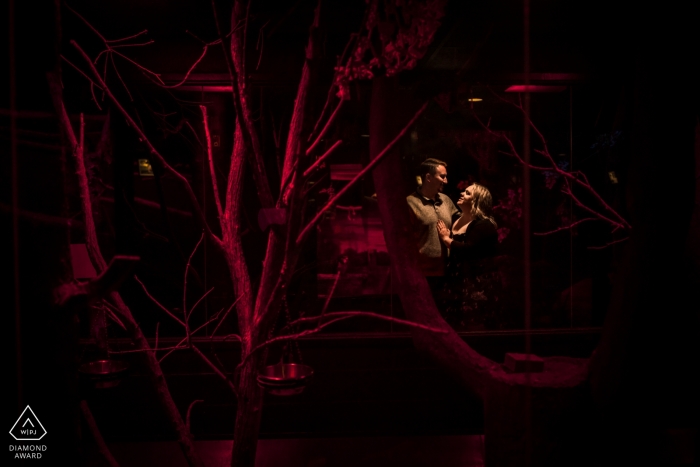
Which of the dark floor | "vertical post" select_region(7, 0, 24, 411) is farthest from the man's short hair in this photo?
"vertical post" select_region(7, 0, 24, 411)

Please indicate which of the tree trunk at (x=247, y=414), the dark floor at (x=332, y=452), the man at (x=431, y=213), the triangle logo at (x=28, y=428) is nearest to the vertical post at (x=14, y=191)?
the triangle logo at (x=28, y=428)

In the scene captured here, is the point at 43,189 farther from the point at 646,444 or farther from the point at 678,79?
the point at 646,444

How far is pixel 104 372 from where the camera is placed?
142 inches

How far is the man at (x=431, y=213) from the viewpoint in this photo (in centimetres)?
688

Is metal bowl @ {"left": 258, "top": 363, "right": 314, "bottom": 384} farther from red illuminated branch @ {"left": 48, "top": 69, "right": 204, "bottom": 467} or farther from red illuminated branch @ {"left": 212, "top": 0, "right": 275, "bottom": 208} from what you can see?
red illuminated branch @ {"left": 212, "top": 0, "right": 275, "bottom": 208}

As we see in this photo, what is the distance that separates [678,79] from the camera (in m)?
3.10

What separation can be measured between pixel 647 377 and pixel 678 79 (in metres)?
1.66

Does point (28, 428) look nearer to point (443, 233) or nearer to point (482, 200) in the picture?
point (443, 233)

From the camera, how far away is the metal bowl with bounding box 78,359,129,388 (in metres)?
3.44

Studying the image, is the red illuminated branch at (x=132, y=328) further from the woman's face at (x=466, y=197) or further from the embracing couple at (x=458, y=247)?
the woman's face at (x=466, y=197)

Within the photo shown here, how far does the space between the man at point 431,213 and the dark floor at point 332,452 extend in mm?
1911

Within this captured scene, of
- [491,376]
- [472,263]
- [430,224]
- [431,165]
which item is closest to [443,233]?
[430,224]

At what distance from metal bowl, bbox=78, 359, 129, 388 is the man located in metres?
4.04

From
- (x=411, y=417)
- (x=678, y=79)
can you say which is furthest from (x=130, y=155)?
(x=678, y=79)
